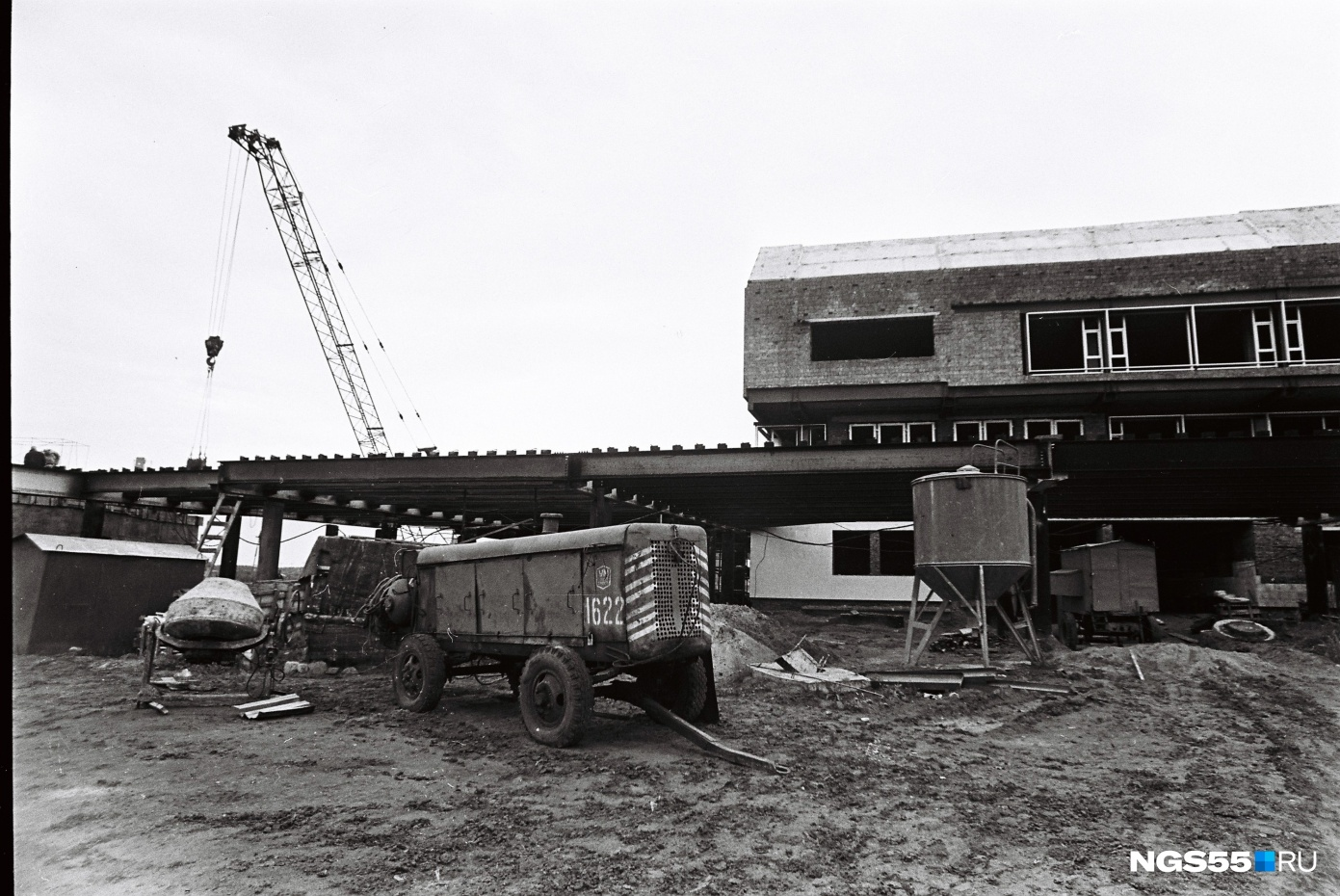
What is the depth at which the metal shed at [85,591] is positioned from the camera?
15.8 meters

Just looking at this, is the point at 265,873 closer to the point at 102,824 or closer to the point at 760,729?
the point at 102,824

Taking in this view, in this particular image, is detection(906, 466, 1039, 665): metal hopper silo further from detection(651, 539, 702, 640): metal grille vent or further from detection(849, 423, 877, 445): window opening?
detection(849, 423, 877, 445): window opening

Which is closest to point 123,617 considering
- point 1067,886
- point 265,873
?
point 265,873

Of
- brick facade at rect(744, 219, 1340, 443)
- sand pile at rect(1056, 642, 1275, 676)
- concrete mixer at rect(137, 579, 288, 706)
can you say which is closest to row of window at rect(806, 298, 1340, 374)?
brick facade at rect(744, 219, 1340, 443)

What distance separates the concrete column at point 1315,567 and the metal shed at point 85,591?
28.8 metres

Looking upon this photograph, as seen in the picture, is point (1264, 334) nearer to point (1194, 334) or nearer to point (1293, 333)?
point (1293, 333)

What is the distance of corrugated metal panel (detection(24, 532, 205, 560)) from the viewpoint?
16094 millimetres

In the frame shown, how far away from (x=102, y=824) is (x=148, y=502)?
22038 mm

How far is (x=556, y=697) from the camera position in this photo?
844cm

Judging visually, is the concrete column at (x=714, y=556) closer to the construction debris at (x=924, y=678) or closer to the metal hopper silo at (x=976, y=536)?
the metal hopper silo at (x=976, y=536)

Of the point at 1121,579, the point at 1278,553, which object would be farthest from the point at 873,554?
the point at 1278,553

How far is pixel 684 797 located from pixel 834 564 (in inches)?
884

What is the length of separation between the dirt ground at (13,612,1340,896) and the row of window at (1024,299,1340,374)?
1752 centimetres

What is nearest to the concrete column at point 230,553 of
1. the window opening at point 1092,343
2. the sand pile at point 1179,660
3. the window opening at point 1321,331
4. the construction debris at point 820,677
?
the construction debris at point 820,677
